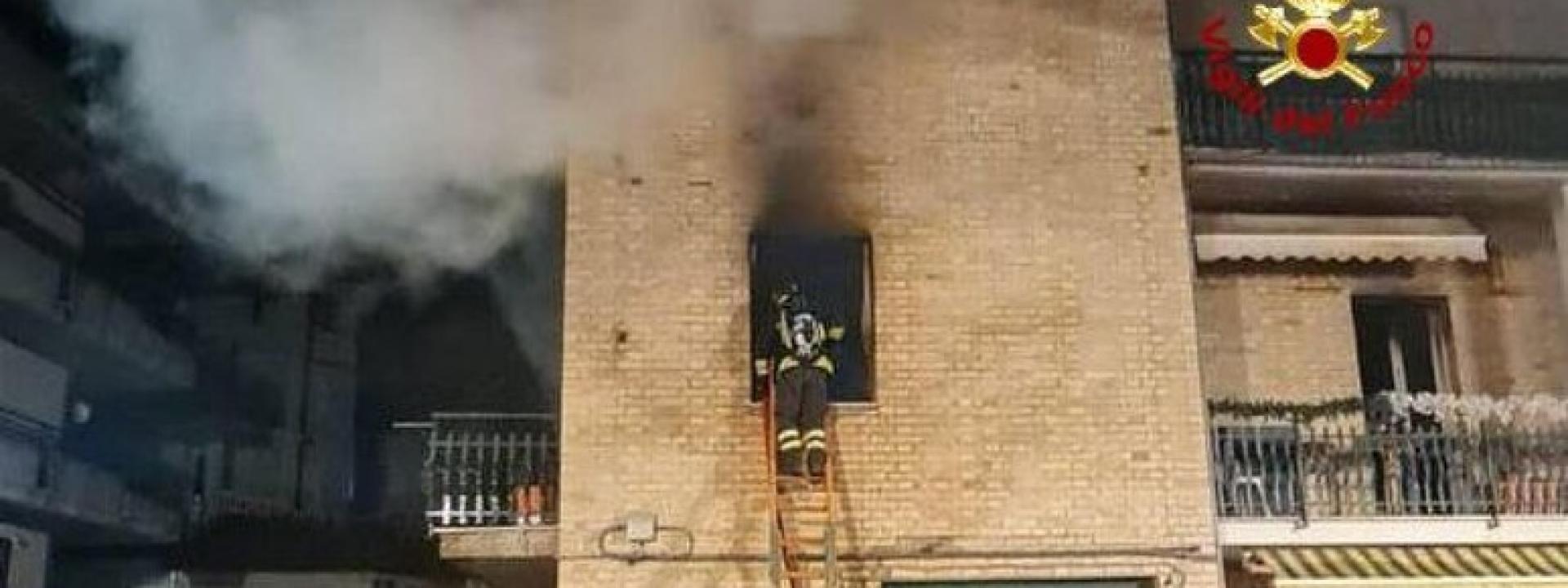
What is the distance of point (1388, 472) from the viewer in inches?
475

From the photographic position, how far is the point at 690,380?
10.8m

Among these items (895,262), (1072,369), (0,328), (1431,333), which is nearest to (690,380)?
(895,262)

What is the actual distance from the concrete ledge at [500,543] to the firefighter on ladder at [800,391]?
1.62 metres

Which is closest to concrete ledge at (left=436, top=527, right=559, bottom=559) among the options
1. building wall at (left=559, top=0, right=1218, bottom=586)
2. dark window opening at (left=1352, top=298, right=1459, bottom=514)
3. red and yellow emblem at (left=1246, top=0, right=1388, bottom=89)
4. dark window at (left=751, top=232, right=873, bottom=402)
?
building wall at (left=559, top=0, right=1218, bottom=586)

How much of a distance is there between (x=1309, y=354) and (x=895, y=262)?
3694mm

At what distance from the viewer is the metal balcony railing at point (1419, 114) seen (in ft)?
41.5

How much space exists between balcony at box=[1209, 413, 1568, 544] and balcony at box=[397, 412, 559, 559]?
4.54m

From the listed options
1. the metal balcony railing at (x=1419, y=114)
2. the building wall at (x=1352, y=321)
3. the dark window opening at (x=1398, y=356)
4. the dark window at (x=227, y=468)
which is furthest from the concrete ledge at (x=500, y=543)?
the dark window at (x=227, y=468)

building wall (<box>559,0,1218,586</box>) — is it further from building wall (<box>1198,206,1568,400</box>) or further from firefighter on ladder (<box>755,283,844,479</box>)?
building wall (<box>1198,206,1568,400</box>)

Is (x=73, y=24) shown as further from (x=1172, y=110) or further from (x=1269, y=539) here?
(x=1269, y=539)

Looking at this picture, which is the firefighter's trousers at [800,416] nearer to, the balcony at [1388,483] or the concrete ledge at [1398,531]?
the balcony at [1388,483]

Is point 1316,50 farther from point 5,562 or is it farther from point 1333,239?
point 5,562

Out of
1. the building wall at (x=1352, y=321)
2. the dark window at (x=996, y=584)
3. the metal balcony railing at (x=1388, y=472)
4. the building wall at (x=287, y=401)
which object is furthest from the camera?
the building wall at (x=287, y=401)

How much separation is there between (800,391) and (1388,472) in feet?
15.4
